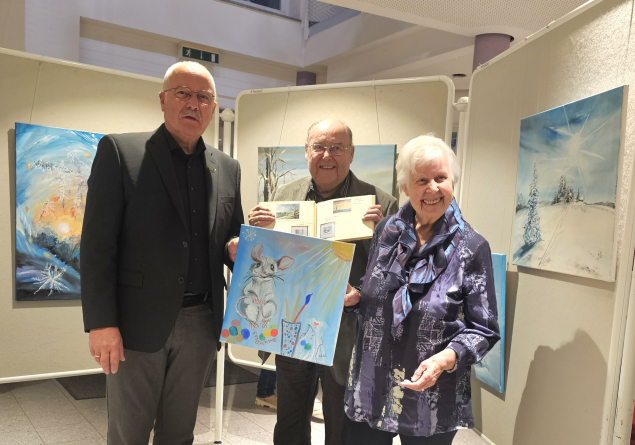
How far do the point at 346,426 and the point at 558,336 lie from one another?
893 millimetres

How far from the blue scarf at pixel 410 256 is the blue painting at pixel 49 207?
231 cm

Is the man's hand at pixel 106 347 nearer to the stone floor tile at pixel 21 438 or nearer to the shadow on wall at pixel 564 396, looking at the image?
the shadow on wall at pixel 564 396

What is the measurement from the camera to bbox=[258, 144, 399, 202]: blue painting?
9.97 feet

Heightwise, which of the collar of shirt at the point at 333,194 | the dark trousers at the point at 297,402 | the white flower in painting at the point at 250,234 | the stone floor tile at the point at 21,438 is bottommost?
the stone floor tile at the point at 21,438

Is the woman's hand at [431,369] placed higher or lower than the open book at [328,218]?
lower

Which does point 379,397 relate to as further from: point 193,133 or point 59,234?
point 59,234

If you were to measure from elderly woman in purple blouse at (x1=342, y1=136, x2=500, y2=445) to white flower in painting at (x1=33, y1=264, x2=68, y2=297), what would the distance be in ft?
7.48

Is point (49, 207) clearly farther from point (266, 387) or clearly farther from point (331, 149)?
point (266, 387)

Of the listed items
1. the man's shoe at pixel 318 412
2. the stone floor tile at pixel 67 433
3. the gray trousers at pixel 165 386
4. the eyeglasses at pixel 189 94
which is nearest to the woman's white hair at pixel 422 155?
the eyeglasses at pixel 189 94

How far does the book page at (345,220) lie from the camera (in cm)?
213

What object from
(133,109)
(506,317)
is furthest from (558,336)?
(133,109)

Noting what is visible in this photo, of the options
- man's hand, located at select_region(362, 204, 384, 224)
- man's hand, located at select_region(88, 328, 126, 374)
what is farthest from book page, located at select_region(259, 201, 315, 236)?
man's hand, located at select_region(88, 328, 126, 374)

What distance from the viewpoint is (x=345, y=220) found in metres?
2.18

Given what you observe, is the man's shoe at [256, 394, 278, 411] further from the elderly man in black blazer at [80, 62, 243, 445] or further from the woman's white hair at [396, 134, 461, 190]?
the woman's white hair at [396, 134, 461, 190]
